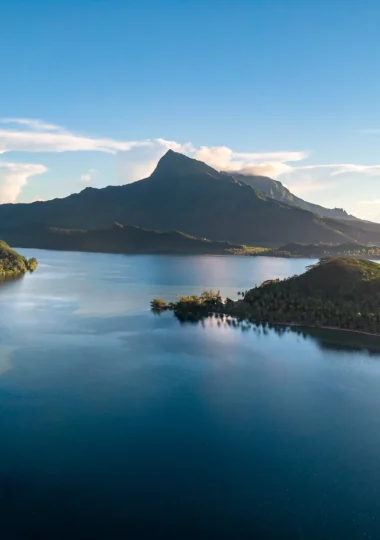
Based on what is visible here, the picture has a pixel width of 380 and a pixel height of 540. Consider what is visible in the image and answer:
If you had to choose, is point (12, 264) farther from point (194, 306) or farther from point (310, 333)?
point (310, 333)

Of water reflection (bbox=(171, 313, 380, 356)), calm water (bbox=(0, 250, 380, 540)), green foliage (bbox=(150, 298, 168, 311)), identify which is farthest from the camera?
green foliage (bbox=(150, 298, 168, 311))

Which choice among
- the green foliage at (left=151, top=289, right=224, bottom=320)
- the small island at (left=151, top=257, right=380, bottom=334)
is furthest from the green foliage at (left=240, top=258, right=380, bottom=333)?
the green foliage at (left=151, top=289, right=224, bottom=320)

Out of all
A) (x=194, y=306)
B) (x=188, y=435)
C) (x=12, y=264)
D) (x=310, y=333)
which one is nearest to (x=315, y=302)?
(x=310, y=333)

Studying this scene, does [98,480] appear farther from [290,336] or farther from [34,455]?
[290,336]

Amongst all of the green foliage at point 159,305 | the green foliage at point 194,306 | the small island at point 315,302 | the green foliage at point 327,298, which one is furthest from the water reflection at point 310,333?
the green foliage at point 159,305

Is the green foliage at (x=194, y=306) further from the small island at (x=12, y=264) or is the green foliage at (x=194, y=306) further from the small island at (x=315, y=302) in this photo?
the small island at (x=12, y=264)

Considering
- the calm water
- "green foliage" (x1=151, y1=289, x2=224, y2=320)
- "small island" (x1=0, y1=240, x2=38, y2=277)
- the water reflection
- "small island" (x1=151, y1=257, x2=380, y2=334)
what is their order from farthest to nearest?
"small island" (x1=0, y1=240, x2=38, y2=277) → "green foliage" (x1=151, y1=289, x2=224, y2=320) → "small island" (x1=151, y1=257, x2=380, y2=334) → the water reflection → the calm water

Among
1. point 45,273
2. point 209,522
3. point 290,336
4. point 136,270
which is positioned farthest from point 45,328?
point 136,270

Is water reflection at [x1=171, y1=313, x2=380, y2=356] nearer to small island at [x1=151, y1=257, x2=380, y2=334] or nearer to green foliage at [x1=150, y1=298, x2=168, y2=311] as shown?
small island at [x1=151, y1=257, x2=380, y2=334]
